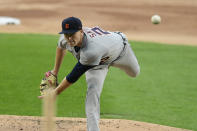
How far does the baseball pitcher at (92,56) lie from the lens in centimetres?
588

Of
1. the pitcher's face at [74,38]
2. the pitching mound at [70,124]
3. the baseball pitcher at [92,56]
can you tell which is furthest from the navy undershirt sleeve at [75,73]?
the pitching mound at [70,124]

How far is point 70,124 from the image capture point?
25.5ft

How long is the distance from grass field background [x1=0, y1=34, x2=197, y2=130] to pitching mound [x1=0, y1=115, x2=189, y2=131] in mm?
539

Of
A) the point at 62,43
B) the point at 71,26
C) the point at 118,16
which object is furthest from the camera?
the point at 118,16

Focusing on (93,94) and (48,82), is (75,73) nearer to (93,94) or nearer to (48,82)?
(93,94)

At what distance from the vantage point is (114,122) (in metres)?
8.02

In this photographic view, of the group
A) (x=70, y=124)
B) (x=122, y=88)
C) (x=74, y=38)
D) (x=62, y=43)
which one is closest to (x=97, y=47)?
(x=74, y=38)

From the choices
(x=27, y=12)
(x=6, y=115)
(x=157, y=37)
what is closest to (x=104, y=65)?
(x=6, y=115)

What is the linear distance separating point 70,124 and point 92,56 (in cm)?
221

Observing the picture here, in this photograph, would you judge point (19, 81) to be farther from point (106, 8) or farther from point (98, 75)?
point (106, 8)

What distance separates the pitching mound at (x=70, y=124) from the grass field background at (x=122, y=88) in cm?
54

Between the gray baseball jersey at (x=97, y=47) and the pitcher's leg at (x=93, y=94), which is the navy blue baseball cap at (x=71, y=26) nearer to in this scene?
the gray baseball jersey at (x=97, y=47)

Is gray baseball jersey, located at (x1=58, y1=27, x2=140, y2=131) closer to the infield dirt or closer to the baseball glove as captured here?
the baseball glove

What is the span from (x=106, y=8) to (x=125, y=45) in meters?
23.1
